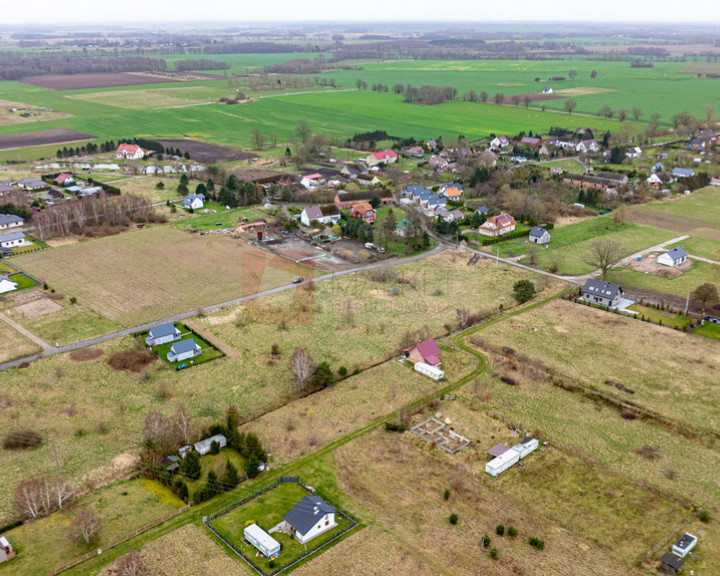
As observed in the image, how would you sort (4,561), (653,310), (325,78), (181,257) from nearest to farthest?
(4,561)
(653,310)
(181,257)
(325,78)

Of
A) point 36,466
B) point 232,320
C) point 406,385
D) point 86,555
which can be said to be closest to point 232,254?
point 232,320

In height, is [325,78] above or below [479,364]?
above

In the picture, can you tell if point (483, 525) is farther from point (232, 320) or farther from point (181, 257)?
point (181, 257)

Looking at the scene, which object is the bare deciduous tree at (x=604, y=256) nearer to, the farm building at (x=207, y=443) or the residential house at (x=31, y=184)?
the farm building at (x=207, y=443)

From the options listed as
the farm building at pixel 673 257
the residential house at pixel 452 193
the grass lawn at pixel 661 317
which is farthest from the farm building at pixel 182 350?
the residential house at pixel 452 193

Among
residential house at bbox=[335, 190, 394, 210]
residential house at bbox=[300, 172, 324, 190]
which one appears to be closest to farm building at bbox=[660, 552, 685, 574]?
residential house at bbox=[335, 190, 394, 210]

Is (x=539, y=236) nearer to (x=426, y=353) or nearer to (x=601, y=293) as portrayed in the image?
(x=601, y=293)
